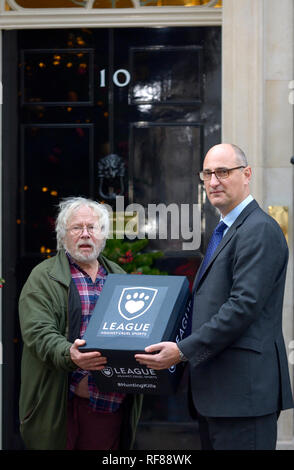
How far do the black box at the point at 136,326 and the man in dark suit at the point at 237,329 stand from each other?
2.8 inches

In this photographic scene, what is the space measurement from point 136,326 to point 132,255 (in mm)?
1903

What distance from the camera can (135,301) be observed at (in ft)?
11.5

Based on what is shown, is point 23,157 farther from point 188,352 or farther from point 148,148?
point 188,352

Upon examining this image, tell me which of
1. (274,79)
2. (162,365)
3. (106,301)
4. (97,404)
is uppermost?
(274,79)

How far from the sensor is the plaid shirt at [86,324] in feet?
12.7

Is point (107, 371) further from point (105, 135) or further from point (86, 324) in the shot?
point (105, 135)

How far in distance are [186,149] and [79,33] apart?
1163 millimetres

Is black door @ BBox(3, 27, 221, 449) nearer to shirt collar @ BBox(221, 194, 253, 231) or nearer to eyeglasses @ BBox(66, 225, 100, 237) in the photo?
eyeglasses @ BBox(66, 225, 100, 237)

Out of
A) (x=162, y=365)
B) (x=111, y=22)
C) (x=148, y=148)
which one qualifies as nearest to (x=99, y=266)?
(x=162, y=365)

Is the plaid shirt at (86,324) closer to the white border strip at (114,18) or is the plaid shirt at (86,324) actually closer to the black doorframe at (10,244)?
the black doorframe at (10,244)

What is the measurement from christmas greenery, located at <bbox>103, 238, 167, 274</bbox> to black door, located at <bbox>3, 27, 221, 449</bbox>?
0.80ft

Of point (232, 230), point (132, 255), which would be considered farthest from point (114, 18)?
point (232, 230)

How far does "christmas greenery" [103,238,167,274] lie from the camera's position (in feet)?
16.9
